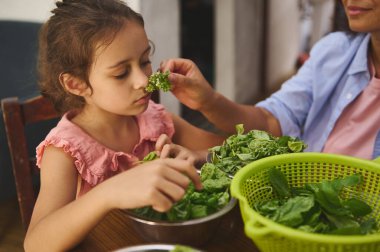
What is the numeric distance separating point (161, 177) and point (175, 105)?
256 centimetres

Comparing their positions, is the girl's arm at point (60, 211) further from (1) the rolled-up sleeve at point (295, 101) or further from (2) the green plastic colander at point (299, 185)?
(1) the rolled-up sleeve at point (295, 101)

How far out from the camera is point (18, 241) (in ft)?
7.89

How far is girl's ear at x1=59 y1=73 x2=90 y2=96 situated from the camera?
124cm

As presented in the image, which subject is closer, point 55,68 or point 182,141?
point 55,68

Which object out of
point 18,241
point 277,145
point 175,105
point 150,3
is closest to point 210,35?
point 175,105

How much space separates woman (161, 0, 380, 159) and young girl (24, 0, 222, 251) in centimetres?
20

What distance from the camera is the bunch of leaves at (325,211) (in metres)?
0.75

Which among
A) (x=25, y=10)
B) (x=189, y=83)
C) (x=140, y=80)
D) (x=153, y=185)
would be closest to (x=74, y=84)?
(x=140, y=80)

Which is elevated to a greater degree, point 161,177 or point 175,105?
point 161,177

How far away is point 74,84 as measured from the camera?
1.26 metres

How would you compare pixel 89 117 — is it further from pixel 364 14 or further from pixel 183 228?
pixel 364 14

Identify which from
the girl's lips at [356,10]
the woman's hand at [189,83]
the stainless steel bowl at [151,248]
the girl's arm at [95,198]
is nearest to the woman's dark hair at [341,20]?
the girl's lips at [356,10]

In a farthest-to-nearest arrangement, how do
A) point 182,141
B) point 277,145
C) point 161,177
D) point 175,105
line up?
point 175,105 → point 182,141 → point 277,145 → point 161,177

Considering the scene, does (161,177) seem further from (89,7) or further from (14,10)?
(14,10)
